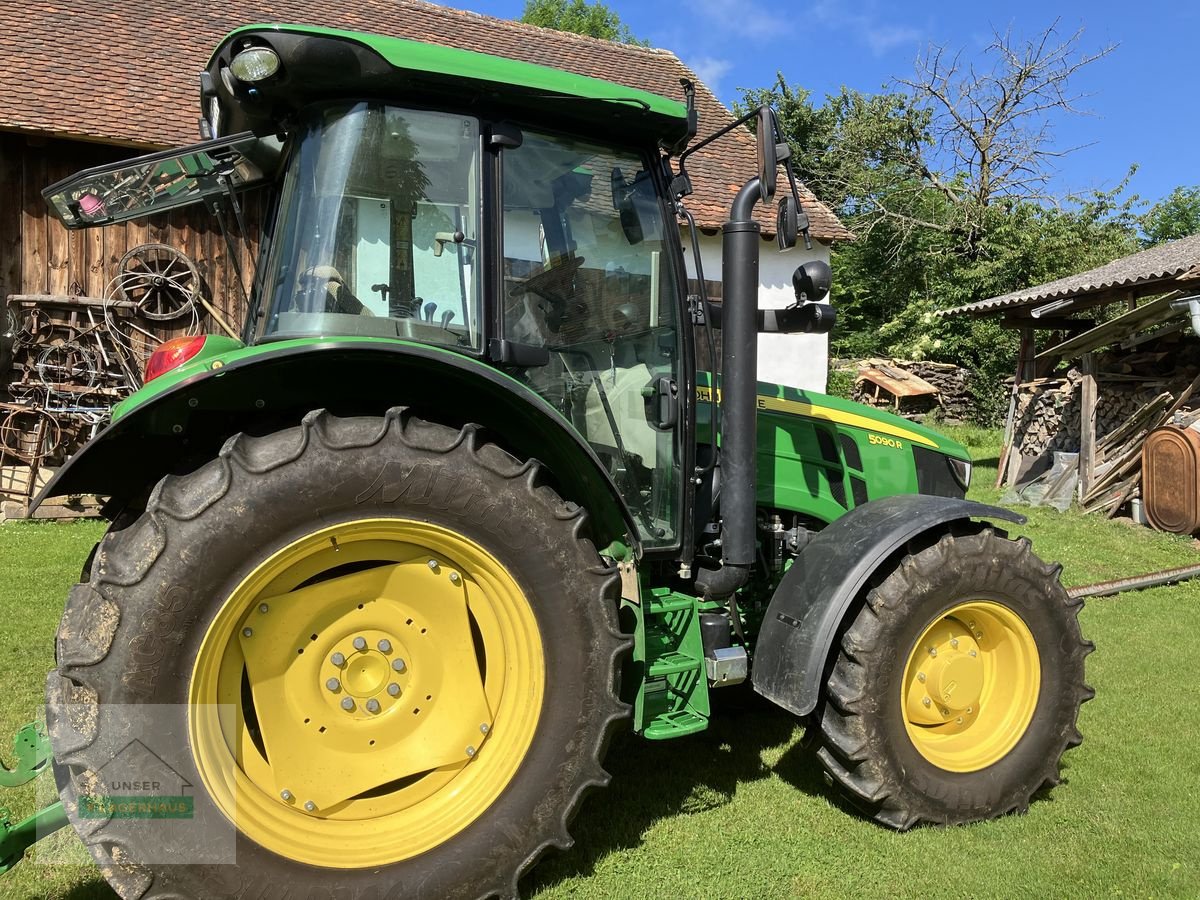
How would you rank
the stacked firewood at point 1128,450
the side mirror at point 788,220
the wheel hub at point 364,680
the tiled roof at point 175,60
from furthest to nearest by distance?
the stacked firewood at point 1128,450 < the tiled roof at point 175,60 < the side mirror at point 788,220 < the wheel hub at point 364,680

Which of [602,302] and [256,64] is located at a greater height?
[256,64]

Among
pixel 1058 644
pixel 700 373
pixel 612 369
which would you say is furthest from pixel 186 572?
pixel 1058 644

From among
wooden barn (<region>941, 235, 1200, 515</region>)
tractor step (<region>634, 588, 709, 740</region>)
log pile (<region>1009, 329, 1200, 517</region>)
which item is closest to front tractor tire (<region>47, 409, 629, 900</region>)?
tractor step (<region>634, 588, 709, 740</region>)

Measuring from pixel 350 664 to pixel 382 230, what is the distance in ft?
4.12

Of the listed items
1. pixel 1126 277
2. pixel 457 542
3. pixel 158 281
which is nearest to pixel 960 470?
pixel 457 542

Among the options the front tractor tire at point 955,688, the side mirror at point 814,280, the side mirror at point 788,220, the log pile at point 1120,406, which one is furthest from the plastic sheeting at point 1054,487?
the side mirror at point 788,220

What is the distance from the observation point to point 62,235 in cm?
903

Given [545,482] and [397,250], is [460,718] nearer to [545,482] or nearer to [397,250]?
[545,482]

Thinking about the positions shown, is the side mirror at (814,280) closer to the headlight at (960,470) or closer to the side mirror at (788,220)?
the side mirror at (788,220)

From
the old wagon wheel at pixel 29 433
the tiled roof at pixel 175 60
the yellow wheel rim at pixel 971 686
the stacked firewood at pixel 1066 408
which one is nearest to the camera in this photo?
the yellow wheel rim at pixel 971 686

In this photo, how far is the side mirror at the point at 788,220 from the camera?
8.68ft

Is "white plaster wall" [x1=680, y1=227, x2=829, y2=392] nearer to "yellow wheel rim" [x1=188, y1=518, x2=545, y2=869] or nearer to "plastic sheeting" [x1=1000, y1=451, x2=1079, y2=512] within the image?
"plastic sheeting" [x1=1000, y1=451, x2=1079, y2=512]

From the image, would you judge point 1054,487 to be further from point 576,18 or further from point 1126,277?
point 576,18

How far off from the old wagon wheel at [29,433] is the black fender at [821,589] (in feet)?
28.3
